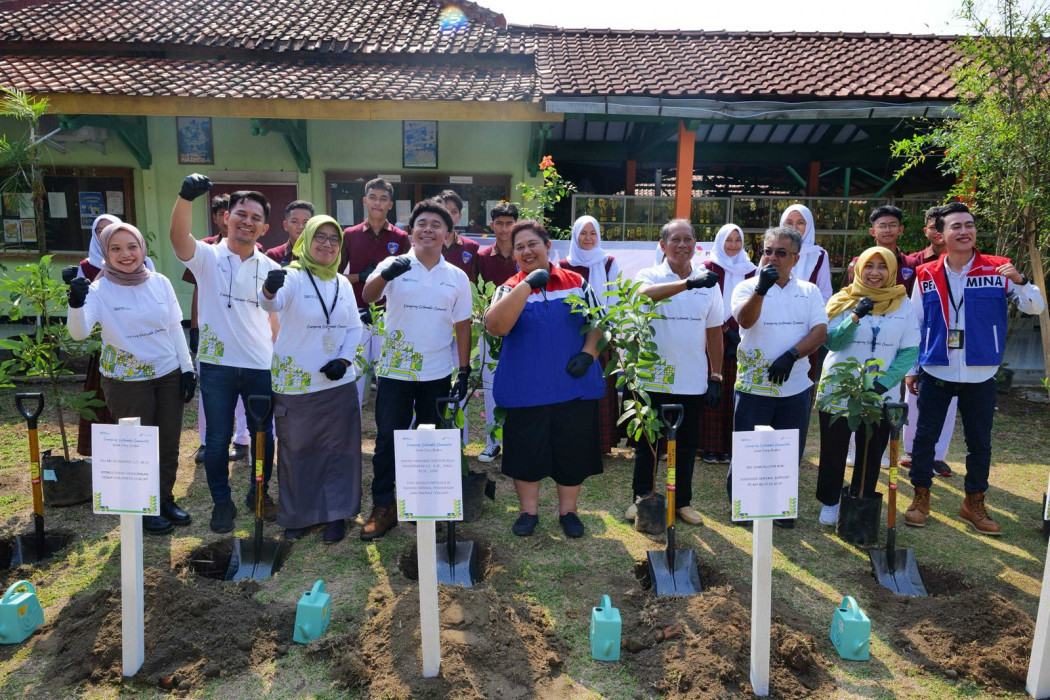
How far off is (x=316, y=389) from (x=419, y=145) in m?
6.48

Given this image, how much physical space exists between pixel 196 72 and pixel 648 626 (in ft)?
30.2

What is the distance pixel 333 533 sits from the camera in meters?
3.87

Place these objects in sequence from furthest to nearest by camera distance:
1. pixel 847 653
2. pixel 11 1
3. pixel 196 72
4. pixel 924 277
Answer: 1. pixel 11 1
2. pixel 196 72
3. pixel 924 277
4. pixel 847 653

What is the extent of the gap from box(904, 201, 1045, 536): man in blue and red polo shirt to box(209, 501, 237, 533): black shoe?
422 cm

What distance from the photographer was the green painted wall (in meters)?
9.32

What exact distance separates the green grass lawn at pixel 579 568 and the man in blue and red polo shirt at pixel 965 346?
0.29 meters

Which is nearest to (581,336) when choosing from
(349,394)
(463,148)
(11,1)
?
(349,394)

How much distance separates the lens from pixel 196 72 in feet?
29.4

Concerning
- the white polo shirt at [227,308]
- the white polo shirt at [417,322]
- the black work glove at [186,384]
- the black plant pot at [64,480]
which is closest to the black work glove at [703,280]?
the white polo shirt at [417,322]

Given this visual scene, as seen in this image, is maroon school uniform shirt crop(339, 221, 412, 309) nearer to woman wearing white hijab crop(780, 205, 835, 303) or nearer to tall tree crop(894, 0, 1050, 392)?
woman wearing white hijab crop(780, 205, 835, 303)

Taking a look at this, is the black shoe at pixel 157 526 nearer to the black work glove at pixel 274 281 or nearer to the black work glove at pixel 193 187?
the black work glove at pixel 274 281

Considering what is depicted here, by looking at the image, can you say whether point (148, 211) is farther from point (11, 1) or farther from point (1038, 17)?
point (1038, 17)

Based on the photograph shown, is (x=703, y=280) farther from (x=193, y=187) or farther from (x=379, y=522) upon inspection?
(x=193, y=187)

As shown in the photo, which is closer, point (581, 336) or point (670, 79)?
point (581, 336)
